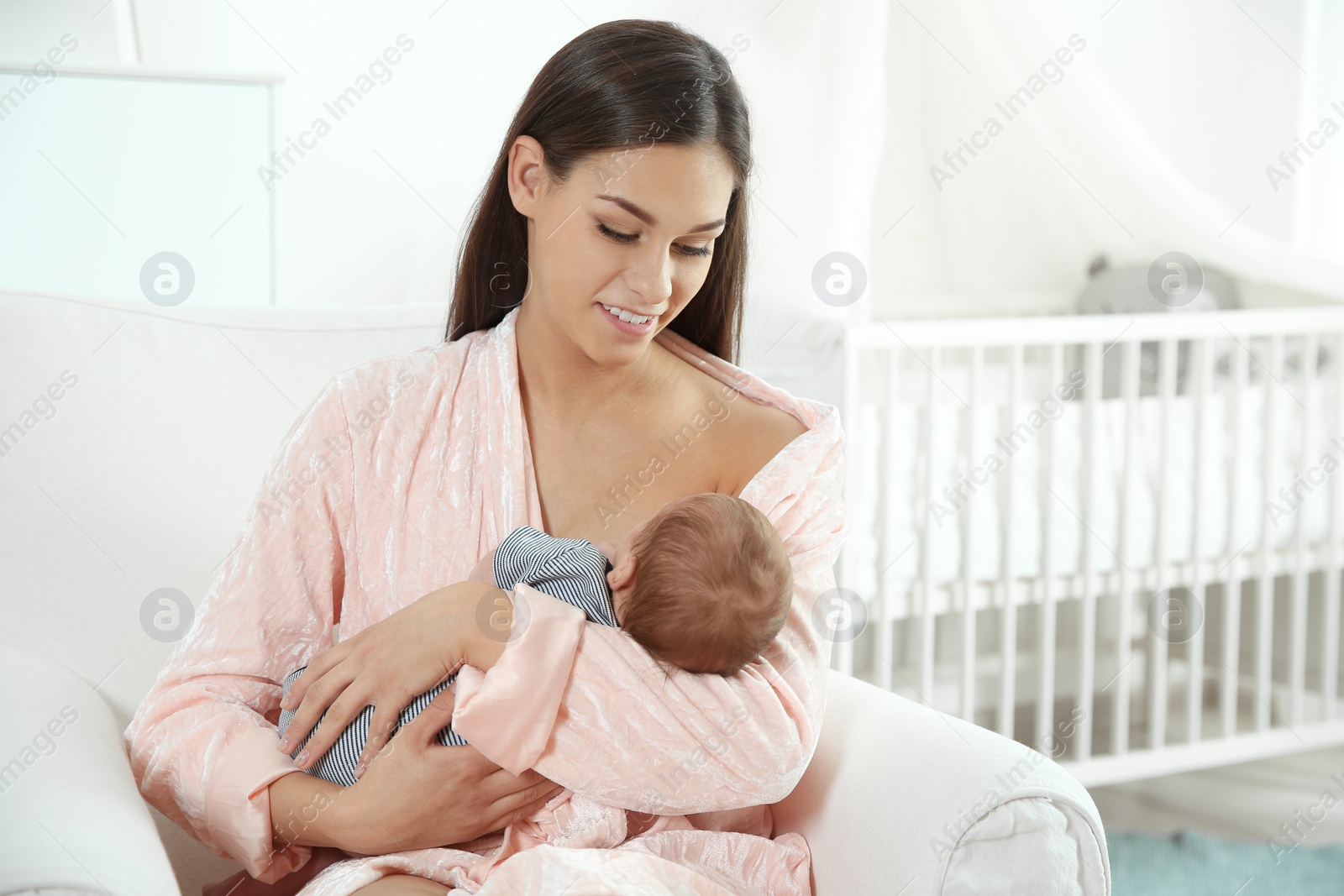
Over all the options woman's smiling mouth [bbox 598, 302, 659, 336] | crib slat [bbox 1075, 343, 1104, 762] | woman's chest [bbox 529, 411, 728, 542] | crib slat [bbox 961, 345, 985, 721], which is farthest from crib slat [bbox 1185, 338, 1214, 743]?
woman's smiling mouth [bbox 598, 302, 659, 336]

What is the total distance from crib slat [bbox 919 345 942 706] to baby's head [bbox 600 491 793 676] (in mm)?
1316

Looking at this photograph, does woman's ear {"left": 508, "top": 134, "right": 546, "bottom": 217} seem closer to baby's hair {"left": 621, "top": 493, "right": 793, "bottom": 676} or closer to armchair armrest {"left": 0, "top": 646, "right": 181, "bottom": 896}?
baby's hair {"left": 621, "top": 493, "right": 793, "bottom": 676}

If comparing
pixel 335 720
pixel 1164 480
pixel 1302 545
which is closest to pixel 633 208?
pixel 335 720

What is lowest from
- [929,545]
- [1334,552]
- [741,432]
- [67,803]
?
[1334,552]

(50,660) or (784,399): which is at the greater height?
(784,399)

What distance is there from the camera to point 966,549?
236cm

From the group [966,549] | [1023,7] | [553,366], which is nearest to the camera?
[553,366]

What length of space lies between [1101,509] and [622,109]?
177 cm

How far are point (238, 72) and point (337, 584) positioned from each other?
120cm

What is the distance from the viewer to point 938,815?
1.01 meters

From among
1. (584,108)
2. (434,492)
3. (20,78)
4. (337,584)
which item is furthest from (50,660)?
(20,78)

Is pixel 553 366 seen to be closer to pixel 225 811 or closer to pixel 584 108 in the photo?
pixel 584 108

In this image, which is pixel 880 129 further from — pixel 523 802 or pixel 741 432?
pixel 523 802

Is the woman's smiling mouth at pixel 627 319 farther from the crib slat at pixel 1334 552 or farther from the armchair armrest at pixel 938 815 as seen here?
the crib slat at pixel 1334 552
